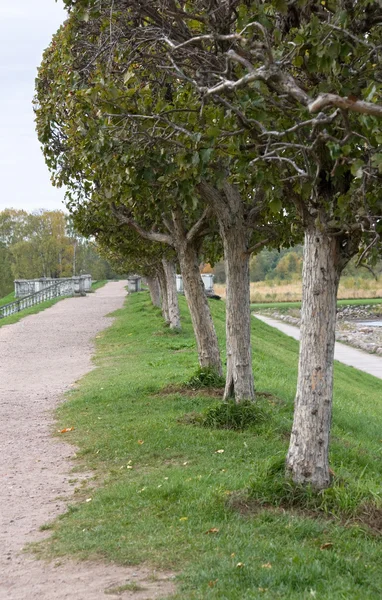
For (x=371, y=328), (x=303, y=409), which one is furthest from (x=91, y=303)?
(x=303, y=409)

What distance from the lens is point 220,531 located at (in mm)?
5398

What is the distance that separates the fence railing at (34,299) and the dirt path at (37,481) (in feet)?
56.7

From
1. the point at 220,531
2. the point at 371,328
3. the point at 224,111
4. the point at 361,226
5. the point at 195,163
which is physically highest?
the point at 224,111

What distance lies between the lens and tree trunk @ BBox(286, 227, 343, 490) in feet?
19.8

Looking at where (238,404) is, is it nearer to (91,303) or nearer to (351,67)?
(351,67)

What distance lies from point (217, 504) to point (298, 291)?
63.2 meters

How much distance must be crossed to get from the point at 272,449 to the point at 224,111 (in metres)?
3.48

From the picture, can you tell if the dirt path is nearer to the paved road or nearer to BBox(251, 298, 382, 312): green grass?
the paved road

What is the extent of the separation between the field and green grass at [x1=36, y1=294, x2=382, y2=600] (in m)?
55.1

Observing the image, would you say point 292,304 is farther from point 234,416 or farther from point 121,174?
point 121,174

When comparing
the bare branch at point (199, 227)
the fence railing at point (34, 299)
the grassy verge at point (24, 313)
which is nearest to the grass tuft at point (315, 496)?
the bare branch at point (199, 227)

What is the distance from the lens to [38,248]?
7362 cm

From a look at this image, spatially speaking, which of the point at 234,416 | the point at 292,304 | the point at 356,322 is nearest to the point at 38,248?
the point at 292,304

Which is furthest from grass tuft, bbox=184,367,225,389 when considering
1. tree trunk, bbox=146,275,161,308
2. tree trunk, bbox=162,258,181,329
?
tree trunk, bbox=146,275,161,308
